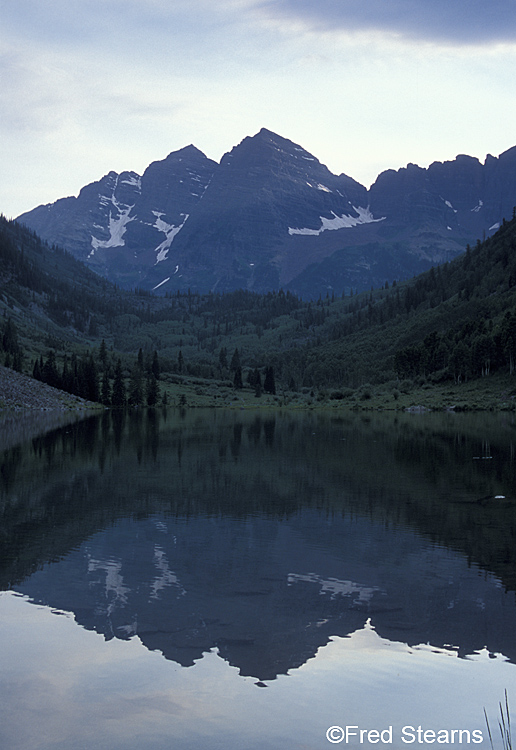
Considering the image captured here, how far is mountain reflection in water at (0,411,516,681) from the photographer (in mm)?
18094

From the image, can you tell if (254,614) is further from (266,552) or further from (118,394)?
(118,394)

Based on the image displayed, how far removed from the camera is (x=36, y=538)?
91.8 ft

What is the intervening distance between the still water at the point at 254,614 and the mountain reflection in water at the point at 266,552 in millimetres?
99

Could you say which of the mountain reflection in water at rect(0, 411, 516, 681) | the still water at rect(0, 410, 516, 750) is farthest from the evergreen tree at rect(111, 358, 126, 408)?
the still water at rect(0, 410, 516, 750)

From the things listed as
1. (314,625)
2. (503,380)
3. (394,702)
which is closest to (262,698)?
(394,702)

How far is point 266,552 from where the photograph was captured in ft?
85.7

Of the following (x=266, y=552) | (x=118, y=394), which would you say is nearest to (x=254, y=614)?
(x=266, y=552)

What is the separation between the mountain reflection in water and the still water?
99mm

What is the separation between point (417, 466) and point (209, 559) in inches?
1183

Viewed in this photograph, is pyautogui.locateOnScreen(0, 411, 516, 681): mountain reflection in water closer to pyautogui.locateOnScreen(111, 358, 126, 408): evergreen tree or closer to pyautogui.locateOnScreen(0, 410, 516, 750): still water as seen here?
pyautogui.locateOnScreen(0, 410, 516, 750): still water

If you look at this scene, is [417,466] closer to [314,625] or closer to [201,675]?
[314,625]

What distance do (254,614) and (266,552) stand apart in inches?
282

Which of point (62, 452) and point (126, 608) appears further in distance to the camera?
point (62, 452)

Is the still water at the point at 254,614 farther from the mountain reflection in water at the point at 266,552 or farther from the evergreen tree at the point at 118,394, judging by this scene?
the evergreen tree at the point at 118,394
